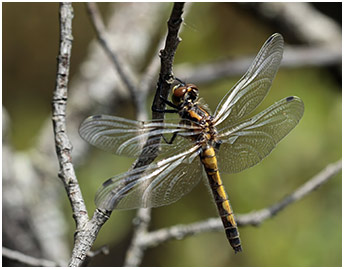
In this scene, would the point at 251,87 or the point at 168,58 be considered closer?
the point at 168,58

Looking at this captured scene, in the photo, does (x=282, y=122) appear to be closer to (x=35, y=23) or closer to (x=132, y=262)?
(x=132, y=262)

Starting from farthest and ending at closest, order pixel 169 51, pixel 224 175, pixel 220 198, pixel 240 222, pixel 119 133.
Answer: pixel 224 175 → pixel 240 222 → pixel 220 198 → pixel 119 133 → pixel 169 51

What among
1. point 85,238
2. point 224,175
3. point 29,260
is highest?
point 224,175

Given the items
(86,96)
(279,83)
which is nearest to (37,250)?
(86,96)

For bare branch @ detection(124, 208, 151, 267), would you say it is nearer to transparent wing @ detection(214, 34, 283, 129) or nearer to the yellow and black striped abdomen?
the yellow and black striped abdomen

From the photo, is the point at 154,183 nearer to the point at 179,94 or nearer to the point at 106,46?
the point at 179,94

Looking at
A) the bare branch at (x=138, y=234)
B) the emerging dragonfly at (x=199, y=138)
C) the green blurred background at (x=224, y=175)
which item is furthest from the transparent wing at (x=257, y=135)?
the green blurred background at (x=224, y=175)

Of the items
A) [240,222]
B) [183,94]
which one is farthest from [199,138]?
[240,222]
